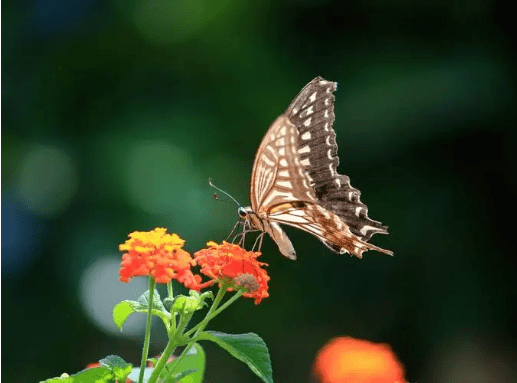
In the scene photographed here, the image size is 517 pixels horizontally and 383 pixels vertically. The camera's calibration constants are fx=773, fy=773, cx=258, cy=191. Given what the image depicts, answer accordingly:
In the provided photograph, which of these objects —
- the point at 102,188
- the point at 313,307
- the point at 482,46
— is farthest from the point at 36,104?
the point at 482,46

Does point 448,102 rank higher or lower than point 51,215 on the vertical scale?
higher

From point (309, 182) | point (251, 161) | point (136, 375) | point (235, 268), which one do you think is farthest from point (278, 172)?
point (251, 161)

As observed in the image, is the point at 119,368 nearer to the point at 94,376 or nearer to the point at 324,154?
the point at 94,376

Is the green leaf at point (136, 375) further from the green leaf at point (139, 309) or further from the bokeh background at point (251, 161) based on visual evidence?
the bokeh background at point (251, 161)

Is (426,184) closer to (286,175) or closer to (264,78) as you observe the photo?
(264,78)

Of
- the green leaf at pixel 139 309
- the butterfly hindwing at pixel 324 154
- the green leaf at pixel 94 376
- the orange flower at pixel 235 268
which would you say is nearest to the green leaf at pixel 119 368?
the green leaf at pixel 94 376

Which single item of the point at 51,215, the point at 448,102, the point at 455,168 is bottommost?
the point at 51,215

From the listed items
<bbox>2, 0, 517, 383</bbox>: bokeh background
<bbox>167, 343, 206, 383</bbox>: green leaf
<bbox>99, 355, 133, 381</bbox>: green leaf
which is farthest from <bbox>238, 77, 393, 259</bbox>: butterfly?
<bbox>2, 0, 517, 383</bbox>: bokeh background

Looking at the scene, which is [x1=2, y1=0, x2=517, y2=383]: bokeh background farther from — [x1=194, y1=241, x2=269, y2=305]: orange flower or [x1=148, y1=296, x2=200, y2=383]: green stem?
[x1=148, y1=296, x2=200, y2=383]: green stem
